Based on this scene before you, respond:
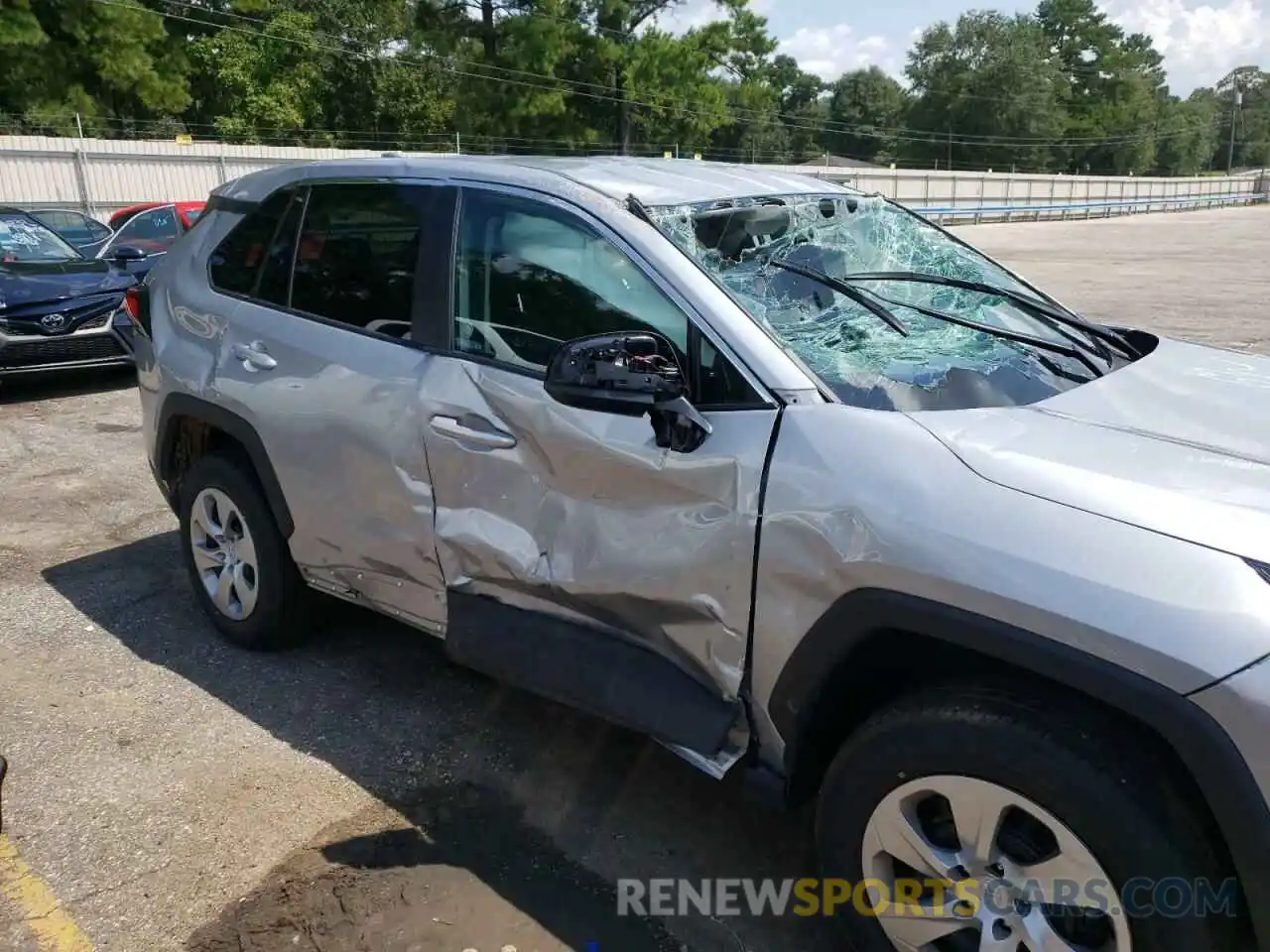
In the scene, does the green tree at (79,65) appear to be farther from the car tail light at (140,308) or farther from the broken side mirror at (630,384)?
the broken side mirror at (630,384)

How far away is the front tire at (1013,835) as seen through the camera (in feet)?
5.84

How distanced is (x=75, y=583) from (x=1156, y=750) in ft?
15.0

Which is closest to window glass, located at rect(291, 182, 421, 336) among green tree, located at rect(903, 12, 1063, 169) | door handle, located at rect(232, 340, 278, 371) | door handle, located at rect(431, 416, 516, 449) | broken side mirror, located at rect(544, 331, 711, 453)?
door handle, located at rect(232, 340, 278, 371)

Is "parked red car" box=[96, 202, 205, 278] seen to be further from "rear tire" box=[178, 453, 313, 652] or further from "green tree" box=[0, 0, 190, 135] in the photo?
"green tree" box=[0, 0, 190, 135]

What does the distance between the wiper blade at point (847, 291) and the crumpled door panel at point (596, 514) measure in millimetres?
615

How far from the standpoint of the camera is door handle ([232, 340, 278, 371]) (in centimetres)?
358

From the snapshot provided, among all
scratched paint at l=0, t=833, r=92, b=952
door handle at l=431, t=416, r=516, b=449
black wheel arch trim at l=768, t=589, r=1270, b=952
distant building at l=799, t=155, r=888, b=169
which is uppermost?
distant building at l=799, t=155, r=888, b=169

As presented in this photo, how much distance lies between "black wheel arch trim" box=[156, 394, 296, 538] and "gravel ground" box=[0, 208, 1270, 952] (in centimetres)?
66

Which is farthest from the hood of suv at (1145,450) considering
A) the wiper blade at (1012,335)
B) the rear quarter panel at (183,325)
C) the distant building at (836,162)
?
the distant building at (836,162)

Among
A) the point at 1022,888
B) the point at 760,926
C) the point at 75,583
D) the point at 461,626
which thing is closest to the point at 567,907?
the point at 760,926

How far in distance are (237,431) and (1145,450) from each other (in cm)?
293

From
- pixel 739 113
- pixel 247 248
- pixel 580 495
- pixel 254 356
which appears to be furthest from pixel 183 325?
pixel 739 113

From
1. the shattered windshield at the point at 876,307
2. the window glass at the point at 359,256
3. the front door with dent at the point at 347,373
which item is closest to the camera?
the shattered windshield at the point at 876,307

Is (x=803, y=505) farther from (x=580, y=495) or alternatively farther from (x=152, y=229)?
(x=152, y=229)
